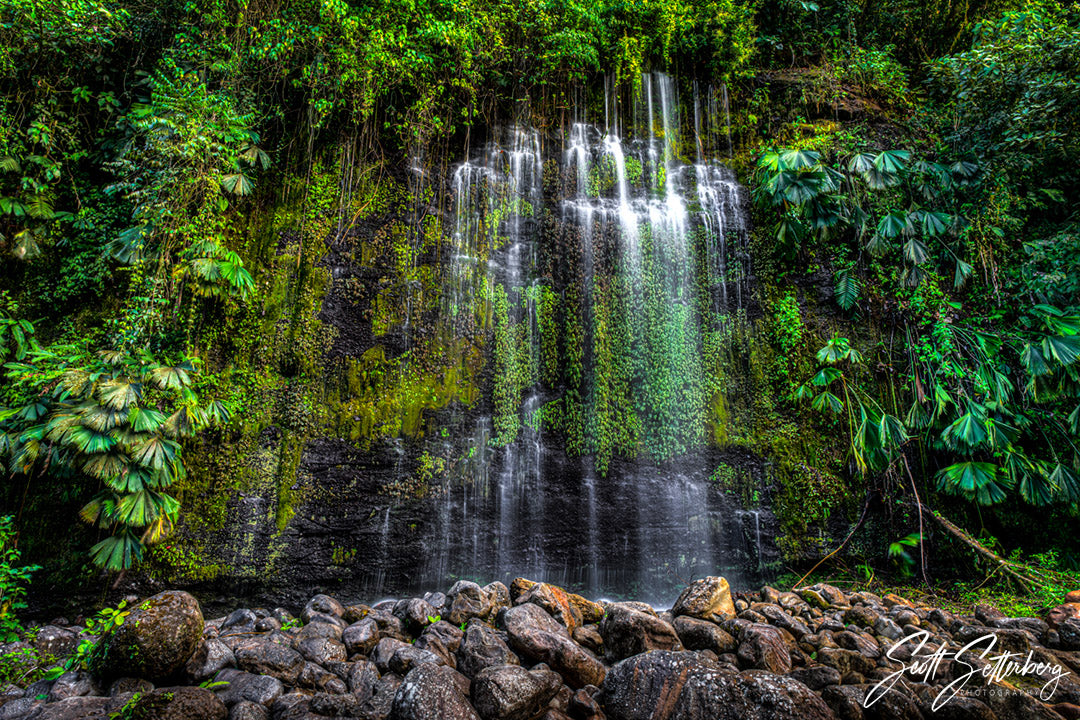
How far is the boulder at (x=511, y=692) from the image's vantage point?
8.69 feet

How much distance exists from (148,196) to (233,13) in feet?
9.18

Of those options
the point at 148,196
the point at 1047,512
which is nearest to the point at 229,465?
the point at 148,196

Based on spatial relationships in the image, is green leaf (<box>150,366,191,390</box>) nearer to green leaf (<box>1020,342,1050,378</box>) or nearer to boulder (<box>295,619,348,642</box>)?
boulder (<box>295,619,348,642</box>)

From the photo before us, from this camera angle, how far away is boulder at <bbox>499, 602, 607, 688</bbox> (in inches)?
126

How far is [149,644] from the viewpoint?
2.92 metres

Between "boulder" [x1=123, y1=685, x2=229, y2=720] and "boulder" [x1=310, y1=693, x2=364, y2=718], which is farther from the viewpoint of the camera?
"boulder" [x1=310, y1=693, x2=364, y2=718]

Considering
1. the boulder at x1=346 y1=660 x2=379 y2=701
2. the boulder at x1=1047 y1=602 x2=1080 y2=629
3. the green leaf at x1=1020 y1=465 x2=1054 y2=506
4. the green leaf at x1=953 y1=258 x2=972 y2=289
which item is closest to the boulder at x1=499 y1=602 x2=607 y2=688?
the boulder at x1=346 y1=660 x2=379 y2=701

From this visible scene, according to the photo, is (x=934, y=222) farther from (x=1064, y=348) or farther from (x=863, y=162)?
(x=1064, y=348)

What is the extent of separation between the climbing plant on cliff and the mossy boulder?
1648 millimetres

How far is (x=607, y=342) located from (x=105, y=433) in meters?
5.37

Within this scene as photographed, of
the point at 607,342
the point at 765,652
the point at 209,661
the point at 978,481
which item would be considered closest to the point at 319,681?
the point at 209,661

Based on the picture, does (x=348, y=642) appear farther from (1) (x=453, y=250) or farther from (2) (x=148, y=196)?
(2) (x=148, y=196)

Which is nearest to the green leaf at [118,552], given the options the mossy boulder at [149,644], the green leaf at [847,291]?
the mossy boulder at [149,644]

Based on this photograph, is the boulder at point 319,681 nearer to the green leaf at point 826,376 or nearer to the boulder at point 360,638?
the boulder at point 360,638
